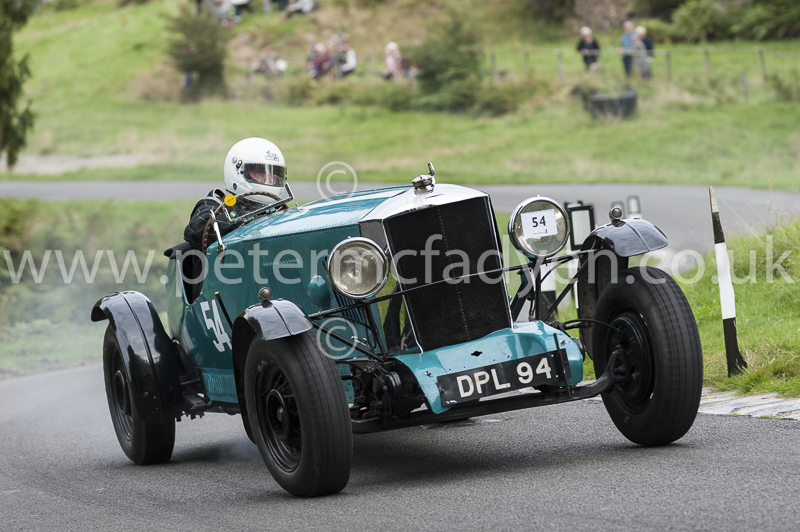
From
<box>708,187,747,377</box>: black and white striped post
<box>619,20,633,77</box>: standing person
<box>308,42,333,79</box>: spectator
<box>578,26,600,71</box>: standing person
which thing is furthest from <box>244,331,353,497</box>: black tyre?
<box>308,42,333,79</box>: spectator

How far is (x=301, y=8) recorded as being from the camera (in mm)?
49844

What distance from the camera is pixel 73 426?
809 centimetres

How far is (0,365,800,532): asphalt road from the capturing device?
3.88m

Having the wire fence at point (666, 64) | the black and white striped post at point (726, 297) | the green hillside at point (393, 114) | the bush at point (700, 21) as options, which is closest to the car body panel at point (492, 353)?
the black and white striped post at point (726, 297)

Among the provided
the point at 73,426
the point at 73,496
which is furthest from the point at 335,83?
the point at 73,496

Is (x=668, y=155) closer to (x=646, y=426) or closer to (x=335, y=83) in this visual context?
(x=335, y=83)

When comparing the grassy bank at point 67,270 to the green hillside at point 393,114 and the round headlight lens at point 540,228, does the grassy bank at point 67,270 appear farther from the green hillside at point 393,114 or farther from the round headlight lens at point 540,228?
the round headlight lens at point 540,228

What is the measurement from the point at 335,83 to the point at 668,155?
19.1 m

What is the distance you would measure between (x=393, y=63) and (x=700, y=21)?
13.6 metres

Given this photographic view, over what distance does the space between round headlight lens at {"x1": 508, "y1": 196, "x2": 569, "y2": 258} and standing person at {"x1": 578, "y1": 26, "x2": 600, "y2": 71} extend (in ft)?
99.5

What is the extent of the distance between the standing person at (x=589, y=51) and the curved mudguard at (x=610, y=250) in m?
29.9

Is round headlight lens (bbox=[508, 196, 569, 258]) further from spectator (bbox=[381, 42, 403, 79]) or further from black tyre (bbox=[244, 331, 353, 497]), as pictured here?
spectator (bbox=[381, 42, 403, 79])

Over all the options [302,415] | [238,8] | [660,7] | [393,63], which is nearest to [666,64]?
[660,7]

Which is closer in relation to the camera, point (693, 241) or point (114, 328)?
point (114, 328)
